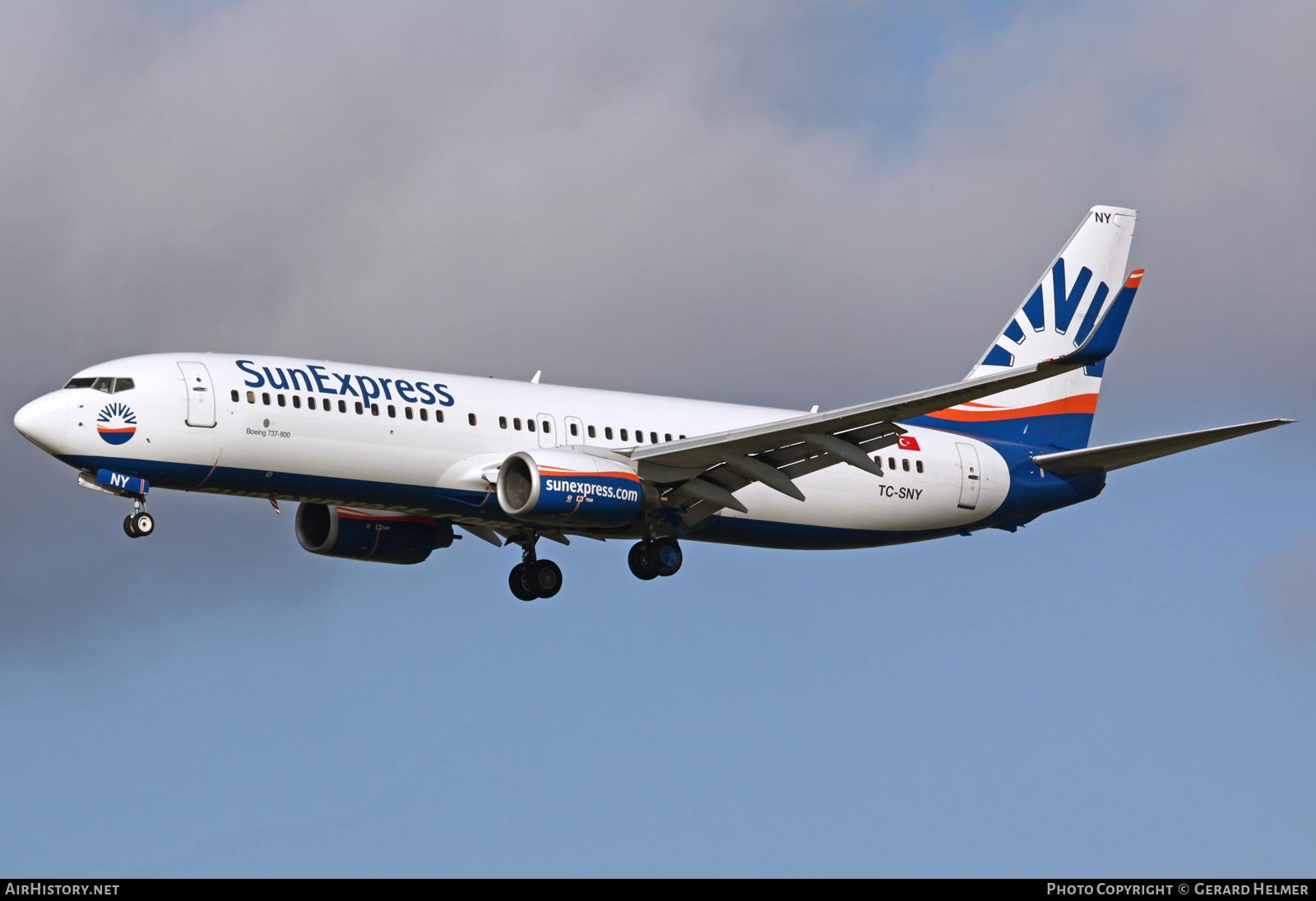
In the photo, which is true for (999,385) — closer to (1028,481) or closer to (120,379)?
(1028,481)

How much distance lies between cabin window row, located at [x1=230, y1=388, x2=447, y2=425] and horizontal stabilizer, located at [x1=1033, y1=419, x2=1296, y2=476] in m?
17.1

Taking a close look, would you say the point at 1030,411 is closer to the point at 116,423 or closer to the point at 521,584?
the point at 521,584

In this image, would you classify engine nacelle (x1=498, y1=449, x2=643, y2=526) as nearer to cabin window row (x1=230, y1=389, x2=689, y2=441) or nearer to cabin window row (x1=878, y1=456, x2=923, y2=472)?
cabin window row (x1=230, y1=389, x2=689, y2=441)

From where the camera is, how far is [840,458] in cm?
3888

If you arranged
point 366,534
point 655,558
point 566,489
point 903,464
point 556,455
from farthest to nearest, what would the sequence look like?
point 903,464
point 366,534
point 655,558
point 556,455
point 566,489

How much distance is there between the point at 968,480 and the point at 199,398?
20.4 m

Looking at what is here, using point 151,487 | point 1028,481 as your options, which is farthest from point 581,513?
point 1028,481

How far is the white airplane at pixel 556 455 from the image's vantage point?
36.2 m

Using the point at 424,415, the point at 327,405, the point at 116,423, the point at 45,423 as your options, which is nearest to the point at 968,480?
the point at 424,415

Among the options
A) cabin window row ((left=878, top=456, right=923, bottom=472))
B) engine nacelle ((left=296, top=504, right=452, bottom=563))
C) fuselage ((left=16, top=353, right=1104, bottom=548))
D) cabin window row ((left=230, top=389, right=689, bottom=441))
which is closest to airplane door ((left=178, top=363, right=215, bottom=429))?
fuselage ((left=16, top=353, right=1104, bottom=548))

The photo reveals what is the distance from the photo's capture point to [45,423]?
117 feet

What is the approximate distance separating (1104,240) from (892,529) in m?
12.5

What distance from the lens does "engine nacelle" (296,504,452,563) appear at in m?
43.5

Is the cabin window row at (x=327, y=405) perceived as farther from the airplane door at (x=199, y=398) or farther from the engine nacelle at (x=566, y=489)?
the engine nacelle at (x=566, y=489)
